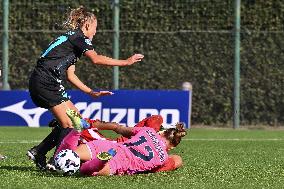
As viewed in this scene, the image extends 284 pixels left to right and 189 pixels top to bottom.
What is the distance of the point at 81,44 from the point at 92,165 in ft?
4.86

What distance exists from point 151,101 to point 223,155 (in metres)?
6.94

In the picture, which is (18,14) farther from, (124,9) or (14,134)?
(14,134)

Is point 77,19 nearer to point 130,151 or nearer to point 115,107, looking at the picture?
point 130,151

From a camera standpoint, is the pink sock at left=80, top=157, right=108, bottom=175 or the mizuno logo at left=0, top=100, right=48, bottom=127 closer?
the pink sock at left=80, top=157, right=108, bottom=175

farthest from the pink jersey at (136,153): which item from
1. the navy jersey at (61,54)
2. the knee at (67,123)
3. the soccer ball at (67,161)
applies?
the navy jersey at (61,54)

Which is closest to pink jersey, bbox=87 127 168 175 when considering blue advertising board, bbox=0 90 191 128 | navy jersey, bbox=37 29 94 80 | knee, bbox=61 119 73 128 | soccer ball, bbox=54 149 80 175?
soccer ball, bbox=54 149 80 175

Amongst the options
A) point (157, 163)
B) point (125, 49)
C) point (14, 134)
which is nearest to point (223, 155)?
point (157, 163)

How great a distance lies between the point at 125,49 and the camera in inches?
841

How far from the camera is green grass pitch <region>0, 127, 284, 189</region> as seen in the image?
8.56 m

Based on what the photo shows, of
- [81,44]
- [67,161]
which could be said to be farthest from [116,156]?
[81,44]

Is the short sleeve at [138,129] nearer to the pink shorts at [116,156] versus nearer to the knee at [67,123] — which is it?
the pink shorts at [116,156]

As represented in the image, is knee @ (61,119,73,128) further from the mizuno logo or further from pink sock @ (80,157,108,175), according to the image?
the mizuno logo

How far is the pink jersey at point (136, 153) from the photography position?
9.22 m

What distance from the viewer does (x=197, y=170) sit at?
10.1 m
